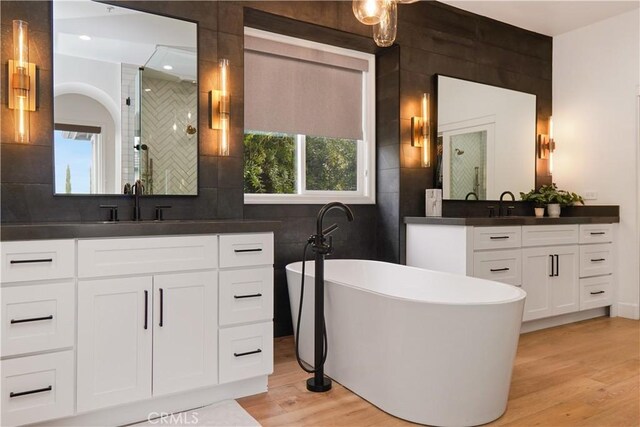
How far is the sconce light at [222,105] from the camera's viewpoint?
9.61 feet

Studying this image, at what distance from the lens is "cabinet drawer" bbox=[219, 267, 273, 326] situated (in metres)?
2.31

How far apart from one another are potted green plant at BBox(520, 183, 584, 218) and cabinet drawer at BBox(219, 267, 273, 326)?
3.12 metres

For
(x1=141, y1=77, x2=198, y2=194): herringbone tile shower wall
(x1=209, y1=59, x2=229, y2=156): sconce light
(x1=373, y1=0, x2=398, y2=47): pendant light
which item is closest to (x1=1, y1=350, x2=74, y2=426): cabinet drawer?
(x1=141, y1=77, x2=198, y2=194): herringbone tile shower wall

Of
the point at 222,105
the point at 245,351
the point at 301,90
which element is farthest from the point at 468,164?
the point at 245,351

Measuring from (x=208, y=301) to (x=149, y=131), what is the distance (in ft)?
3.88

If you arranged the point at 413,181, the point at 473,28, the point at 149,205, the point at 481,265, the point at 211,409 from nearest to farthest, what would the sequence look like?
the point at 211,409
the point at 149,205
the point at 481,265
the point at 413,181
the point at 473,28

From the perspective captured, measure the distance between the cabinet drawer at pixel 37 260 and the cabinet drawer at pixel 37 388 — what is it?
0.33 metres

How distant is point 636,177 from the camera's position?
161 inches

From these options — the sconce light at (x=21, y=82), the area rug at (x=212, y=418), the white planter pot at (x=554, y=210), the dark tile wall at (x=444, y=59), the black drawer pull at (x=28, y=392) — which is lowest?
the area rug at (x=212, y=418)

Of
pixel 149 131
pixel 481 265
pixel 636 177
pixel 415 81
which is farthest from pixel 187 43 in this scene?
pixel 636 177

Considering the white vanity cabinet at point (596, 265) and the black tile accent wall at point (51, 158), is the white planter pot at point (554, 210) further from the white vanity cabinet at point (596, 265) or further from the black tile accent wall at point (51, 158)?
the black tile accent wall at point (51, 158)

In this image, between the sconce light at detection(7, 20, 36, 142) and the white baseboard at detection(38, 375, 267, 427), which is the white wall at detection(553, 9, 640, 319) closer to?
the white baseboard at detection(38, 375, 267, 427)

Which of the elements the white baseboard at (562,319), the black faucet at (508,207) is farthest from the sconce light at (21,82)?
the white baseboard at (562,319)

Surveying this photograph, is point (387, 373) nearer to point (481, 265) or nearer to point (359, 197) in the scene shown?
point (481, 265)
